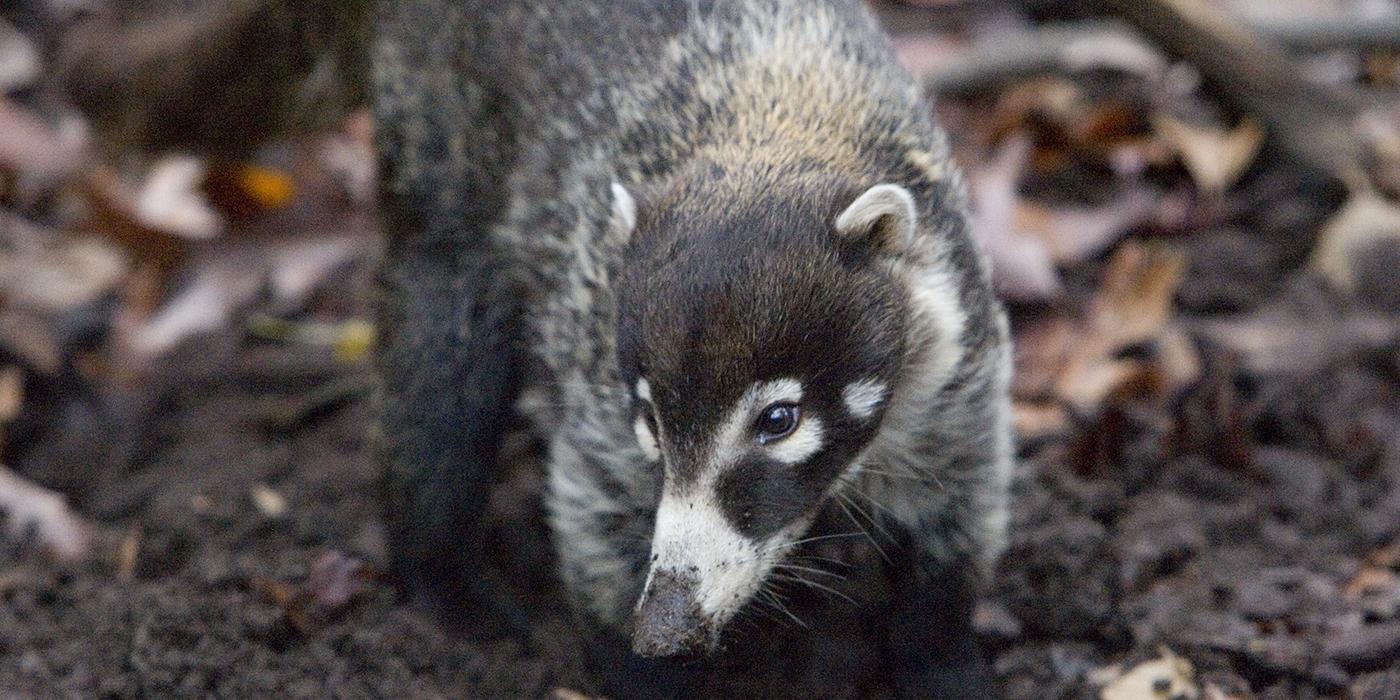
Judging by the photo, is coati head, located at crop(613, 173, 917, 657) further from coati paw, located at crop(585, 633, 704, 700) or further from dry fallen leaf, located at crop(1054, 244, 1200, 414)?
dry fallen leaf, located at crop(1054, 244, 1200, 414)

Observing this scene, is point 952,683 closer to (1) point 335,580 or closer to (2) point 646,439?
(2) point 646,439

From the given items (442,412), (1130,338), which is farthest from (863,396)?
(1130,338)

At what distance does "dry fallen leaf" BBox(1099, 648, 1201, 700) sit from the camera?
4.42 metres

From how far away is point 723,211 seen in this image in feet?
12.2

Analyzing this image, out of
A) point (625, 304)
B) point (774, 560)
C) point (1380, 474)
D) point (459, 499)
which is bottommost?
point (1380, 474)

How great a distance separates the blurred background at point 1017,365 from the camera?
184 inches

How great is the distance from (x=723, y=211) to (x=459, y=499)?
1824mm

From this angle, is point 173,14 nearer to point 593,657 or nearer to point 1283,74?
point 593,657

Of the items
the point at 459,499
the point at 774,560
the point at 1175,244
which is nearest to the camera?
the point at 774,560

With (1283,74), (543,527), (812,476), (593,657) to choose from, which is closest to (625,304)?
(812,476)

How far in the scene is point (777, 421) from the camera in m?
3.55

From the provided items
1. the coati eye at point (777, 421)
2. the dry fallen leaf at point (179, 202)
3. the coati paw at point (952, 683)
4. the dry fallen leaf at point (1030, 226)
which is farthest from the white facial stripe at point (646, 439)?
the dry fallen leaf at point (179, 202)

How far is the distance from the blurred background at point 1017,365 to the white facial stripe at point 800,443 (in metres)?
1.09

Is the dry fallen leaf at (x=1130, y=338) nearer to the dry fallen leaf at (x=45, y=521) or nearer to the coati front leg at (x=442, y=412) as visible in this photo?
the coati front leg at (x=442, y=412)
